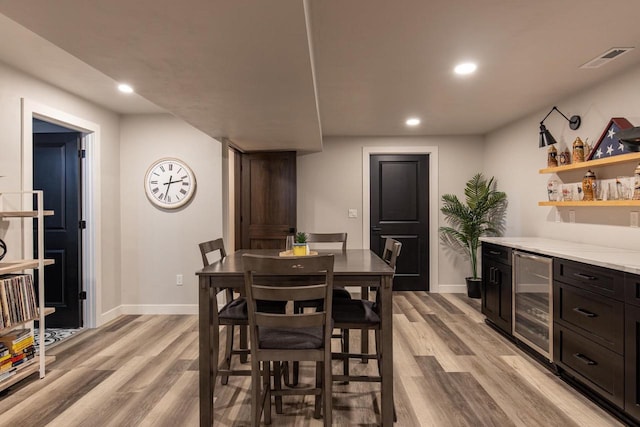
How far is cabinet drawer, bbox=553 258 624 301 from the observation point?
7.06 feet

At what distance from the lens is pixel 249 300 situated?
5.94ft

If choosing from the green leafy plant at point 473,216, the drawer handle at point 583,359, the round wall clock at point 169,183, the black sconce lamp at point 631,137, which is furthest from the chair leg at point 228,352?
the green leafy plant at point 473,216

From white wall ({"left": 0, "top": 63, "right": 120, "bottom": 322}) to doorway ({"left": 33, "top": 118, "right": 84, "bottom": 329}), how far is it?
207 millimetres

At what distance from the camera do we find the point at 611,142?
2900 mm

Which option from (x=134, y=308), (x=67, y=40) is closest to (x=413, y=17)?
(x=67, y=40)

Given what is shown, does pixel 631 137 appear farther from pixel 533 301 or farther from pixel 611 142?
pixel 533 301

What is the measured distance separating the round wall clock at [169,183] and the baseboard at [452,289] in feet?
11.9

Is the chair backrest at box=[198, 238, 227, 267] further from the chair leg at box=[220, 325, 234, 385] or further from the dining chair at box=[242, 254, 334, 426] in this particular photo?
the dining chair at box=[242, 254, 334, 426]

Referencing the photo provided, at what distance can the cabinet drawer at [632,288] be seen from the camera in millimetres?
2006

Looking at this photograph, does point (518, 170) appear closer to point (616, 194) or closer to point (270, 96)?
point (616, 194)

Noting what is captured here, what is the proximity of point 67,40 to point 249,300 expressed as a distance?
1.46 metres

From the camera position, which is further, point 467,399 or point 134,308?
point 134,308

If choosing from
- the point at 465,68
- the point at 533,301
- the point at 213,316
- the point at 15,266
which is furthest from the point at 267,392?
the point at 465,68

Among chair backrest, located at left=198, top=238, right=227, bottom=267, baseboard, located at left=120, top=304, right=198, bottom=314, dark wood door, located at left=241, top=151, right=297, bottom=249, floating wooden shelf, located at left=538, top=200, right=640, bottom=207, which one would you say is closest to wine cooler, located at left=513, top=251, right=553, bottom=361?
floating wooden shelf, located at left=538, top=200, right=640, bottom=207
